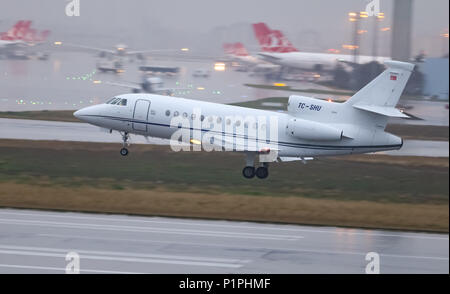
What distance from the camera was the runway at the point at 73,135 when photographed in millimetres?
47844

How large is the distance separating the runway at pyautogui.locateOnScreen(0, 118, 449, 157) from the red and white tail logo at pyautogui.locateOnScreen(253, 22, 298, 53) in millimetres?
19691

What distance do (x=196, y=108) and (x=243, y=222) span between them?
6.80 metres

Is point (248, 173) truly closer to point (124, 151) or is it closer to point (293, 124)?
point (293, 124)

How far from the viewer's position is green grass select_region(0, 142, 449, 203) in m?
38.3

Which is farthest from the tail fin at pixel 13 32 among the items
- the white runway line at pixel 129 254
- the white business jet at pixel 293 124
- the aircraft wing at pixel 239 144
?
the white runway line at pixel 129 254

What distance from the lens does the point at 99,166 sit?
41.5 metres

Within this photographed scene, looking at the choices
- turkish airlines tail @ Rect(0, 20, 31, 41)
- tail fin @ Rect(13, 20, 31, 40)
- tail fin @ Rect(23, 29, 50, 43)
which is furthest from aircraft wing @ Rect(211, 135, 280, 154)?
tail fin @ Rect(23, 29, 50, 43)

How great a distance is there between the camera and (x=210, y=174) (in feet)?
136

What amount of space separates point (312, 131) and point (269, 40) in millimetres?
37646

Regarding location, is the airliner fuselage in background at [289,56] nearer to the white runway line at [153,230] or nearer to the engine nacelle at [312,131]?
the engine nacelle at [312,131]

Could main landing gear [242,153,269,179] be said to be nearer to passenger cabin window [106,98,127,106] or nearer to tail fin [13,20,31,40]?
passenger cabin window [106,98,127,106]

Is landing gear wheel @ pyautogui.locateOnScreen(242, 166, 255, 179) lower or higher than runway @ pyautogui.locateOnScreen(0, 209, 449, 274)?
higher
